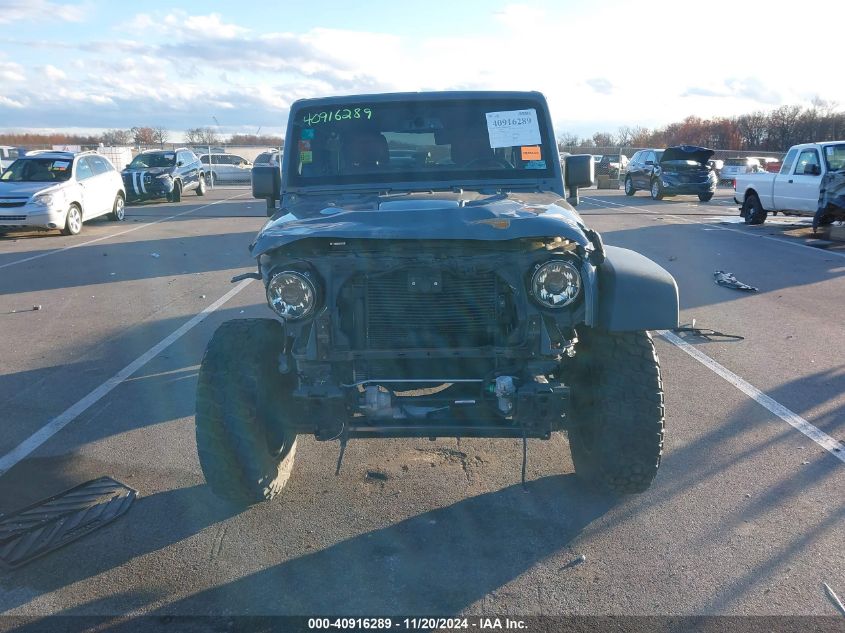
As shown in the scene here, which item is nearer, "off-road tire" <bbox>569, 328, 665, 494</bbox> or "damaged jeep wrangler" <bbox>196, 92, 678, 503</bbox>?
"damaged jeep wrangler" <bbox>196, 92, 678, 503</bbox>

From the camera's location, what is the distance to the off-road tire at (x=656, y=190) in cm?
2467

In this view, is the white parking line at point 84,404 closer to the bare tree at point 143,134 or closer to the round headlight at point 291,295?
the round headlight at point 291,295

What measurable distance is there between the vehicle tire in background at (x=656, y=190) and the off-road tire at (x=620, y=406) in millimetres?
22060

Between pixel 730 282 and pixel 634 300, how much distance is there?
7001mm

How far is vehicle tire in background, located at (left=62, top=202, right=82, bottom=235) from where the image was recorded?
50.5ft

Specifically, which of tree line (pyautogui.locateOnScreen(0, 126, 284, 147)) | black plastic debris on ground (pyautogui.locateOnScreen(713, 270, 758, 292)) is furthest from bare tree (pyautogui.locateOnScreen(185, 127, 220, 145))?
black plastic debris on ground (pyautogui.locateOnScreen(713, 270, 758, 292))

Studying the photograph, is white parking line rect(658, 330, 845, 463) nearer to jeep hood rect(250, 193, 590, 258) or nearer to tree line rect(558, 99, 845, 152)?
jeep hood rect(250, 193, 590, 258)

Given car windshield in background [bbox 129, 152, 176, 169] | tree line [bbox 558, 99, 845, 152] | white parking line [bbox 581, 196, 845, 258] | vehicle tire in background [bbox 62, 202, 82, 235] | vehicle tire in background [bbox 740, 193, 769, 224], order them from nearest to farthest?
white parking line [bbox 581, 196, 845, 258] → vehicle tire in background [bbox 62, 202, 82, 235] → vehicle tire in background [bbox 740, 193, 769, 224] → car windshield in background [bbox 129, 152, 176, 169] → tree line [bbox 558, 99, 845, 152]

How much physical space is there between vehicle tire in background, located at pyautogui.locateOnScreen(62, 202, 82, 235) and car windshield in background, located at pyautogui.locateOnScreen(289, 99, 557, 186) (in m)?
11.9

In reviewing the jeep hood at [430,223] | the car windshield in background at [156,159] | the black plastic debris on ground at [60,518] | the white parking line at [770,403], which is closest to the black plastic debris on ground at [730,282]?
the white parking line at [770,403]

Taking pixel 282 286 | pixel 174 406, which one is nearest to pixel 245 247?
pixel 174 406

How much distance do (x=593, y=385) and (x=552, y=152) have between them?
2021 millimetres

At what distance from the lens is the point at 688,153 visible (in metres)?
23.4

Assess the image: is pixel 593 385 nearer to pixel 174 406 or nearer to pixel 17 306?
pixel 174 406
